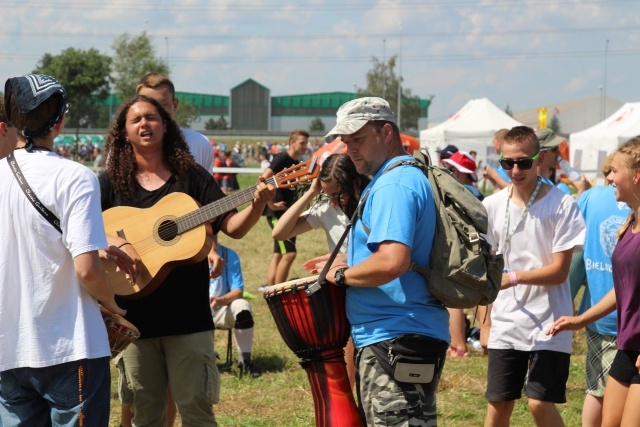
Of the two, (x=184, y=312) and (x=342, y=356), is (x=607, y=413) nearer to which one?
(x=342, y=356)

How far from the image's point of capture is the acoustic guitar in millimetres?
4488

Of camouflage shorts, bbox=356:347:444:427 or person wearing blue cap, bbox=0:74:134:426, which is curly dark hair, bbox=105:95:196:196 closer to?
person wearing blue cap, bbox=0:74:134:426

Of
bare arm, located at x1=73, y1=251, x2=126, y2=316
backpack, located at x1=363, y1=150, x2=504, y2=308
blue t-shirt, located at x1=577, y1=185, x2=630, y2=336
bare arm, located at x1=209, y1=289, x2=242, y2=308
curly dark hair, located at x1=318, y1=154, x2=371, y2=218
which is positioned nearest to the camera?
bare arm, located at x1=73, y1=251, x2=126, y2=316

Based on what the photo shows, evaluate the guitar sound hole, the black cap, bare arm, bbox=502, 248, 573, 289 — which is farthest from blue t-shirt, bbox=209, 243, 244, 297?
the black cap

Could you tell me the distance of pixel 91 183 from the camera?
3279 mm

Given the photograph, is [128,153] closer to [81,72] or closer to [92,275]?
[92,275]

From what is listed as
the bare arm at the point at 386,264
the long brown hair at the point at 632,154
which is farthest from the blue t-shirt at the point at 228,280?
the bare arm at the point at 386,264

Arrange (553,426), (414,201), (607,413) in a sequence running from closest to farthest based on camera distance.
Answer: (414,201)
(607,413)
(553,426)

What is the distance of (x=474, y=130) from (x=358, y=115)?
32.7m

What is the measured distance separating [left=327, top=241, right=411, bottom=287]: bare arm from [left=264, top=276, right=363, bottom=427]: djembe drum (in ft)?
1.34

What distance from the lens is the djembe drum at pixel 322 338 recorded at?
400cm

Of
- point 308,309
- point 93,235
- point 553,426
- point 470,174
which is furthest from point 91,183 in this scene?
point 470,174

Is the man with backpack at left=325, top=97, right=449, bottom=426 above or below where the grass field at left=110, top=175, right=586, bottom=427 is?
above

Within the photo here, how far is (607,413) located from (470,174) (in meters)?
4.41
